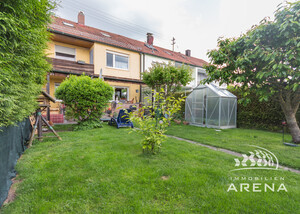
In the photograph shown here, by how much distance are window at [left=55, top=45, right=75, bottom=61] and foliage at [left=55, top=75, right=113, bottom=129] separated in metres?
7.00

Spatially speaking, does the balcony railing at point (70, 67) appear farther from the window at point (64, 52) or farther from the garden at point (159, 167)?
the garden at point (159, 167)

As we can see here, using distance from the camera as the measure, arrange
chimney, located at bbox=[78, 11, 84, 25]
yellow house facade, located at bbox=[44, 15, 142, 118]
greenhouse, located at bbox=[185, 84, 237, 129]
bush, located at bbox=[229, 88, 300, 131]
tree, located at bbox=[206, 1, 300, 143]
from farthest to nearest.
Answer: chimney, located at bbox=[78, 11, 84, 25] < yellow house facade, located at bbox=[44, 15, 142, 118] < greenhouse, located at bbox=[185, 84, 237, 129] < bush, located at bbox=[229, 88, 300, 131] < tree, located at bbox=[206, 1, 300, 143]

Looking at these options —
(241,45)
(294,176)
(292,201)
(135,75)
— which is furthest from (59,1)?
(135,75)

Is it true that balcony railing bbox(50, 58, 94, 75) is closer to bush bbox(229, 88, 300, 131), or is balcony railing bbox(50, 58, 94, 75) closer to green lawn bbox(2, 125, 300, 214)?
green lawn bbox(2, 125, 300, 214)

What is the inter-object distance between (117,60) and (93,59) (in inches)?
89.0

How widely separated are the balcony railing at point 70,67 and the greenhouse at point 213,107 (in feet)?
28.9

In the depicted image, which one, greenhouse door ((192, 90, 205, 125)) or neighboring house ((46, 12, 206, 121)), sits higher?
neighboring house ((46, 12, 206, 121))

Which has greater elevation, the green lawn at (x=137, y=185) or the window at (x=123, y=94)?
the window at (x=123, y=94)

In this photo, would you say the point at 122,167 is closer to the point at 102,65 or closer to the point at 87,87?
the point at 87,87

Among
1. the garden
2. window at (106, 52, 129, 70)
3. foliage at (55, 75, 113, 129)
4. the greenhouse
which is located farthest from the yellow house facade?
the garden

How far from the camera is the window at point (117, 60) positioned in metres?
13.2

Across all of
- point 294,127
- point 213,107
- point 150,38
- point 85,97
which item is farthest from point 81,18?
point 294,127

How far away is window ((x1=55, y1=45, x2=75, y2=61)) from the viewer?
1202 cm

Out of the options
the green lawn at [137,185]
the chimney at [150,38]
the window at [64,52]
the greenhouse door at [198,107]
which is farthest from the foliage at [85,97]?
the chimney at [150,38]
